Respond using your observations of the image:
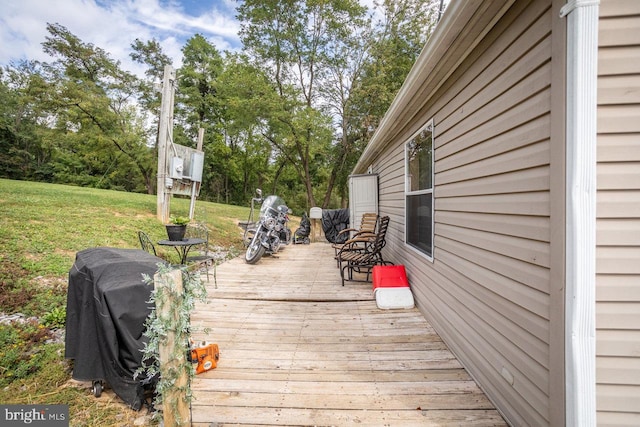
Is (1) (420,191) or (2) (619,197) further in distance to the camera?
(1) (420,191)

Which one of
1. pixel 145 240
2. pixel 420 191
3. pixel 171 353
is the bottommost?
pixel 171 353

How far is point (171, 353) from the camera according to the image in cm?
153

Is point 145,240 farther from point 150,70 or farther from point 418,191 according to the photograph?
point 150,70

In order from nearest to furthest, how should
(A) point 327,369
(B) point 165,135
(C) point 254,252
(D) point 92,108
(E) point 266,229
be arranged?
(A) point 327,369, (B) point 165,135, (C) point 254,252, (E) point 266,229, (D) point 92,108

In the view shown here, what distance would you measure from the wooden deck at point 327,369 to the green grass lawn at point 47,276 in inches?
29.4

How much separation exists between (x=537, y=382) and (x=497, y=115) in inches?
59.1

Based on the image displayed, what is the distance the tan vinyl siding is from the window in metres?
0.45

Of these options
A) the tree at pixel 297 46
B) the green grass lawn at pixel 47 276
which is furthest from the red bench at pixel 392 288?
the tree at pixel 297 46

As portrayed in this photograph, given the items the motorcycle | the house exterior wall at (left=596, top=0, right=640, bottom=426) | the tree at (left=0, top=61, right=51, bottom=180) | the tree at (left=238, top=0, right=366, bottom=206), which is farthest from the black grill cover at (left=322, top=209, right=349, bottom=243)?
the tree at (left=0, top=61, right=51, bottom=180)

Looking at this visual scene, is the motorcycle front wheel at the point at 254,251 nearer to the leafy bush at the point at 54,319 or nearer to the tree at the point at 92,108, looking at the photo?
the leafy bush at the point at 54,319

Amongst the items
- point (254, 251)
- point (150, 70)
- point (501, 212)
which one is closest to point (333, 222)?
point (254, 251)

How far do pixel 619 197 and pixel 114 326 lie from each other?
8.70 ft

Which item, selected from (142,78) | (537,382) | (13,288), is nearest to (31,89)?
(142,78)

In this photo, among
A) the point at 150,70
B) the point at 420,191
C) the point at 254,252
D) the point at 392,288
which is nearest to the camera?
the point at 420,191
